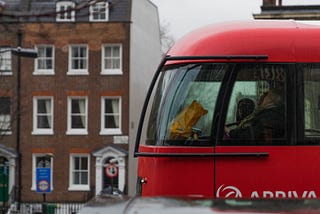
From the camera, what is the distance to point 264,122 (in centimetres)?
766

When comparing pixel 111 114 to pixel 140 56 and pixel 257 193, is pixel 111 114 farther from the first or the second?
pixel 257 193

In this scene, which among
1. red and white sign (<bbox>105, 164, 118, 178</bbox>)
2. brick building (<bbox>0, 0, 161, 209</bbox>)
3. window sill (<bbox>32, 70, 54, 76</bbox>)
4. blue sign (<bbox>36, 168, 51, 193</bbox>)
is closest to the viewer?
blue sign (<bbox>36, 168, 51, 193</bbox>)

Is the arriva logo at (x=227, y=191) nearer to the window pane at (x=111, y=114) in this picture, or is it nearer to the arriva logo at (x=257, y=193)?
the arriva logo at (x=257, y=193)

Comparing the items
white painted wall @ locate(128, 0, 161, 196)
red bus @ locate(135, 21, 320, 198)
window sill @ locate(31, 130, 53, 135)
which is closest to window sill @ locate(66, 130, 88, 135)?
window sill @ locate(31, 130, 53, 135)

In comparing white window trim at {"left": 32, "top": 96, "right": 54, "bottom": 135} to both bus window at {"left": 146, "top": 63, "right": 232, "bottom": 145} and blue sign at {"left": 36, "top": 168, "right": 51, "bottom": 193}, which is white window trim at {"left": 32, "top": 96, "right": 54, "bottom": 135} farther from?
bus window at {"left": 146, "top": 63, "right": 232, "bottom": 145}

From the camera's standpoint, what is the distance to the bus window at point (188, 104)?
7.64 metres

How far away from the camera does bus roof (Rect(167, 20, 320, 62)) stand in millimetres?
7684

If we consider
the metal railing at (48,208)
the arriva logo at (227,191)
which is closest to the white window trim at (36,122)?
the metal railing at (48,208)

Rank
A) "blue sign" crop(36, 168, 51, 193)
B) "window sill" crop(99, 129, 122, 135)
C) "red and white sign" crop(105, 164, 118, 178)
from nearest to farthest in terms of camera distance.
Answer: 1. "blue sign" crop(36, 168, 51, 193)
2. "red and white sign" crop(105, 164, 118, 178)
3. "window sill" crop(99, 129, 122, 135)

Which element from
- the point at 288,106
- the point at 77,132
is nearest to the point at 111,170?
the point at 77,132

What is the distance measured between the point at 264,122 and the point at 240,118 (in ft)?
0.89

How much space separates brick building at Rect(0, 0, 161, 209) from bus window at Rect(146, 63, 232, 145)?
30616 millimetres

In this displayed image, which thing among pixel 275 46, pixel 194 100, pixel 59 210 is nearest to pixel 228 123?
pixel 194 100

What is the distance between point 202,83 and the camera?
7.81 m
